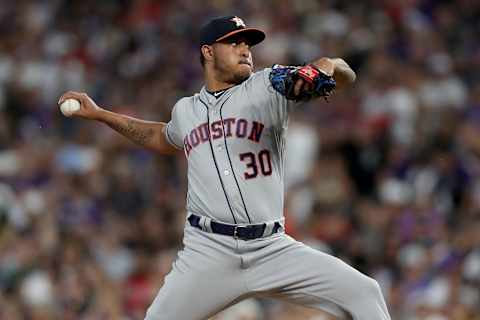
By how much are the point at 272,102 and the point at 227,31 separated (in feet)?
1.48

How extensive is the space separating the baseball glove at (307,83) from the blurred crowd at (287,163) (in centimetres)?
344

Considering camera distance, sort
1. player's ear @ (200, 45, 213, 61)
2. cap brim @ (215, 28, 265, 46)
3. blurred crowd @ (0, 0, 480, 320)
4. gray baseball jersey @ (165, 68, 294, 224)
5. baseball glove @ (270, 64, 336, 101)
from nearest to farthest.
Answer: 1. baseball glove @ (270, 64, 336, 101)
2. gray baseball jersey @ (165, 68, 294, 224)
3. cap brim @ (215, 28, 265, 46)
4. player's ear @ (200, 45, 213, 61)
5. blurred crowd @ (0, 0, 480, 320)

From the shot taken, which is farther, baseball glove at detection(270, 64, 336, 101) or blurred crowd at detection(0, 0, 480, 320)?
blurred crowd at detection(0, 0, 480, 320)

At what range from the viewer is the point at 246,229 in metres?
4.99

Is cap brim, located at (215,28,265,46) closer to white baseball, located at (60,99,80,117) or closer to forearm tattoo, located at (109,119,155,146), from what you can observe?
forearm tattoo, located at (109,119,155,146)

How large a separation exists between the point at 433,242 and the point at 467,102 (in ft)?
5.72

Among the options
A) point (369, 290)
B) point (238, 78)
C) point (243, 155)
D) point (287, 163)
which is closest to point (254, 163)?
point (243, 155)

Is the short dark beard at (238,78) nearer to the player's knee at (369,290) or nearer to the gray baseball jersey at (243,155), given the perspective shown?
the gray baseball jersey at (243,155)

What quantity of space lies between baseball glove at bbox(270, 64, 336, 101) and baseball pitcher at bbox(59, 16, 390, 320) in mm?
87

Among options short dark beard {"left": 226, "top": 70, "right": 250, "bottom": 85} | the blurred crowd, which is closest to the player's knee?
short dark beard {"left": 226, "top": 70, "right": 250, "bottom": 85}

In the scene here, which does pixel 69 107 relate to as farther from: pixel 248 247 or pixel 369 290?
pixel 369 290

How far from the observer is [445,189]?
29.0ft

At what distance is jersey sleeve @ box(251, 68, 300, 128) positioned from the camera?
4938 mm

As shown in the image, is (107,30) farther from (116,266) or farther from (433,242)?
(433,242)
